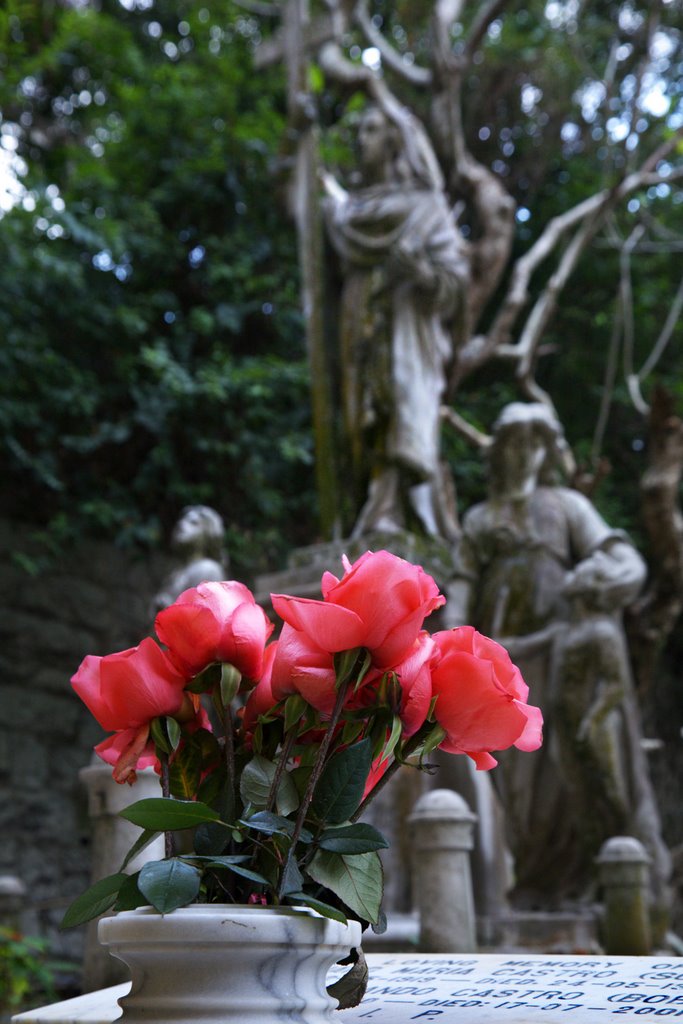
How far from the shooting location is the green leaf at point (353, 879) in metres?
0.95

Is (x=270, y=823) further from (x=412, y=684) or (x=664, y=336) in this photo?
(x=664, y=336)

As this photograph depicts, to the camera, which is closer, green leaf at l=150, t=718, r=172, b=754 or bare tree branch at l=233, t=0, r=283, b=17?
green leaf at l=150, t=718, r=172, b=754

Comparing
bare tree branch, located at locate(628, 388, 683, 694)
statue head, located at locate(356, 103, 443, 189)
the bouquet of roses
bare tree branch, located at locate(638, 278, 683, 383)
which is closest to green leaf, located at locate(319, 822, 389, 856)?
the bouquet of roses

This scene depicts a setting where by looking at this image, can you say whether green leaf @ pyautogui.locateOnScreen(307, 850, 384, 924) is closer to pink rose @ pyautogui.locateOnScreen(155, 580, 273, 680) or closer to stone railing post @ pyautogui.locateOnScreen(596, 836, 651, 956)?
pink rose @ pyautogui.locateOnScreen(155, 580, 273, 680)

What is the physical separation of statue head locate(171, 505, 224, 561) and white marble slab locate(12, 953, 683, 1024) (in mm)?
3962

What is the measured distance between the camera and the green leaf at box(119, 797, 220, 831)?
94 centimetres

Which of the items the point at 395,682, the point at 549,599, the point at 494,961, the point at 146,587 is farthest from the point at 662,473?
the point at 395,682

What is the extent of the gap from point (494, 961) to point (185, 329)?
902 centimetres

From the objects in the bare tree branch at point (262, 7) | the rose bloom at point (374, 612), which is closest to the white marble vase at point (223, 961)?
the rose bloom at point (374, 612)

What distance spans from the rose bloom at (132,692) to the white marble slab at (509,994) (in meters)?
0.34

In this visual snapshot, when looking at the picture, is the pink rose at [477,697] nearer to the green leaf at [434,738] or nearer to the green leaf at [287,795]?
the green leaf at [434,738]

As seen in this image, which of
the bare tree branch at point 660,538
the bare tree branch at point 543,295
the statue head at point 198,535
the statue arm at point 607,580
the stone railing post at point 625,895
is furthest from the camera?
the bare tree branch at point 543,295

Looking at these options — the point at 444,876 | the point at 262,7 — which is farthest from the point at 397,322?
the point at 262,7

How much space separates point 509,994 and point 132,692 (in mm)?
509
